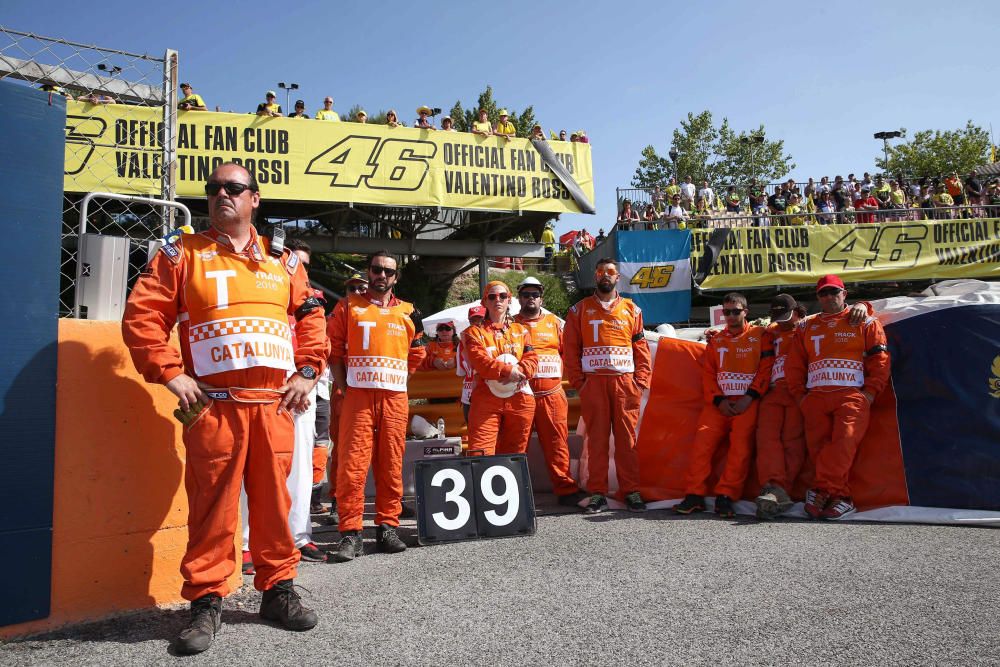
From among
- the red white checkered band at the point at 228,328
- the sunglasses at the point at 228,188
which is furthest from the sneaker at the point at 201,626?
the sunglasses at the point at 228,188

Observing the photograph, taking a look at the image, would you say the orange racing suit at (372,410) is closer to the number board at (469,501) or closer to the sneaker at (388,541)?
the sneaker at (388,541)

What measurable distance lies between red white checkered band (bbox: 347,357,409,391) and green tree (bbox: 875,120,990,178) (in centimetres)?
4370

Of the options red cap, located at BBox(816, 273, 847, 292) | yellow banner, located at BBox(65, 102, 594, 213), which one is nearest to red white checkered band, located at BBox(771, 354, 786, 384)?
red cap, located at BBox(816, 273, 847, 292)

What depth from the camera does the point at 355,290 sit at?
5.46m

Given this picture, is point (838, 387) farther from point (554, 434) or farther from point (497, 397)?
point (497, 397)

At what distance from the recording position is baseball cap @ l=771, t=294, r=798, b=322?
21.3 ft

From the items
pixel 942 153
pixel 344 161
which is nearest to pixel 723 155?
pixel 942 153

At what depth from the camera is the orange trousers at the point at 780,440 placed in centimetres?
591

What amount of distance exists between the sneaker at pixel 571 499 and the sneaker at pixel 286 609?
3471mm

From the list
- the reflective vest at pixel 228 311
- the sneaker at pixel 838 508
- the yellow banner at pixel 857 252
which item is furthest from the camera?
the yellow banner at pixel 857 252

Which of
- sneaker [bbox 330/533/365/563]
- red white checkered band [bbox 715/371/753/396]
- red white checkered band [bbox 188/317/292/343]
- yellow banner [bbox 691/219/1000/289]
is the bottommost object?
sneaker [bbox 330/533/365/563]

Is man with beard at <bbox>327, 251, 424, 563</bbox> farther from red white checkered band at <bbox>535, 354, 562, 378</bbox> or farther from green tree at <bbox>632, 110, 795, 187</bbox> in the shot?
green tree at <bbox>632, 110, 795, 187</bbox>

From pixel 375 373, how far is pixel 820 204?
17.7 meters

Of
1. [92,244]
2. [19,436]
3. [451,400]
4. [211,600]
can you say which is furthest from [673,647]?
[451,400]
